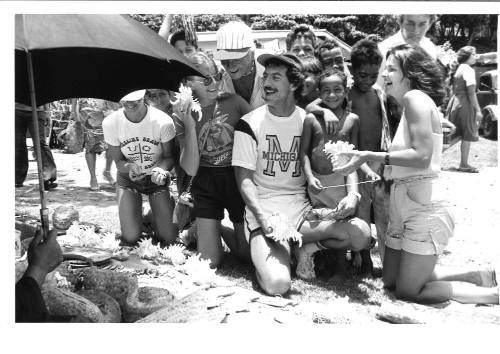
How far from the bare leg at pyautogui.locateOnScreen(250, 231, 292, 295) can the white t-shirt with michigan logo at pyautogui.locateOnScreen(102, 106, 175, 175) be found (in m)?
1.27

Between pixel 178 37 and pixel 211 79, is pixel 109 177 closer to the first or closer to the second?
pixel 178 37

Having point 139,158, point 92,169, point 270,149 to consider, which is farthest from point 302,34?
point 92,169

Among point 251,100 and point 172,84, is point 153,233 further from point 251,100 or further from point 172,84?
point 172,84

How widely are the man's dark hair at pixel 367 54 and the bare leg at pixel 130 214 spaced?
217cm

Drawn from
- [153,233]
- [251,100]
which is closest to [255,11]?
[251,100]

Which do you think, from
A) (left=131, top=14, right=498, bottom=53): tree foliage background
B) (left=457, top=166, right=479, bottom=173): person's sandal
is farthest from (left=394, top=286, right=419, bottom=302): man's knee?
(left=131, top=14, right=498, bottom=53): tree foliage background

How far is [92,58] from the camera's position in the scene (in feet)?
9.89

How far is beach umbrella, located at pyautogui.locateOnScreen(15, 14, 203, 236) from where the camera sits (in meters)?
2.24

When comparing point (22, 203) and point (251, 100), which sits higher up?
point (251, 100)

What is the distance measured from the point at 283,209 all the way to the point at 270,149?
0.44m

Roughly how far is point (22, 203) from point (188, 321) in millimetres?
3774

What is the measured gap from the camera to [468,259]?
440 cm

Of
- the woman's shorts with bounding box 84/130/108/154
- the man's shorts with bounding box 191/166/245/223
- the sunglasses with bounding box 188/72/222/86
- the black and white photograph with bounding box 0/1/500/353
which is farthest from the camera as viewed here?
the woman's shorts with bounding box 84/130/108/154

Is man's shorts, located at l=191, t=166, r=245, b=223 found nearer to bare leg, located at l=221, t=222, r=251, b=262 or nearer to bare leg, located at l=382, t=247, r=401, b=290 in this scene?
bare leg, located at l=221, t=222, r=251, b=262
